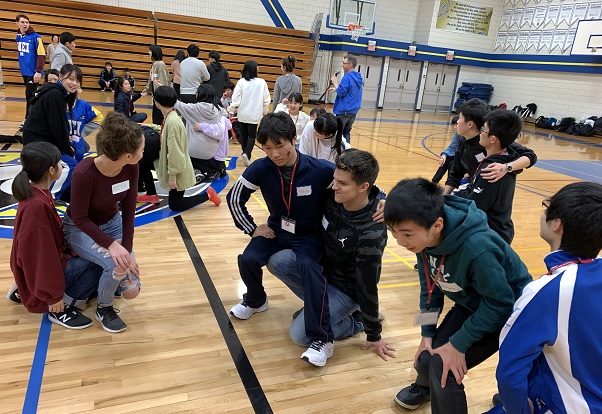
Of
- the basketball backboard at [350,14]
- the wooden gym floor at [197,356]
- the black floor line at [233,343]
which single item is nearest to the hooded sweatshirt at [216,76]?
the wooden gym floor at [197,356]

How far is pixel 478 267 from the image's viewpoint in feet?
5.16

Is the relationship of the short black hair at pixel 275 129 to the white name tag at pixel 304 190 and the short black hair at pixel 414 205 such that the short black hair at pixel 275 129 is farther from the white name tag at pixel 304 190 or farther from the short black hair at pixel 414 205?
the short black hair at pixel 414 205

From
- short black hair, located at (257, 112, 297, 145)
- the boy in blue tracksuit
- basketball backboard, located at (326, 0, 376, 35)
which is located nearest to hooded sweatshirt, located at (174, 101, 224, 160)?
short black hair, located at (257, 112, 297, 145)

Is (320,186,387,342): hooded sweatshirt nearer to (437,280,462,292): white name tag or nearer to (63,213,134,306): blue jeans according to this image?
(437,280,462,292): white name tag

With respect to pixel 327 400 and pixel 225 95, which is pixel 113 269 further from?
pixel 225 95

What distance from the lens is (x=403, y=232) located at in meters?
1.55

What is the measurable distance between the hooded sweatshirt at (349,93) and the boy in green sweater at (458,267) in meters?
5.45

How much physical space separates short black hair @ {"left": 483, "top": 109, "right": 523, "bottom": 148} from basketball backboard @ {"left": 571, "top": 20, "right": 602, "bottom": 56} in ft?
47.7

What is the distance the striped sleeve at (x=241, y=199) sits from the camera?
2.61m

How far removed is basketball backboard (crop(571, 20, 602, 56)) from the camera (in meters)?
13.7

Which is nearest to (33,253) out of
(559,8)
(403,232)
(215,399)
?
(215,399)

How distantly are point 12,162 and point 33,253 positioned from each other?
3868 millimetres

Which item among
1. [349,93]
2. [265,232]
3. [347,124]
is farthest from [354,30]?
[265,232]

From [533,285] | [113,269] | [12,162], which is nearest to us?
[533,285]
